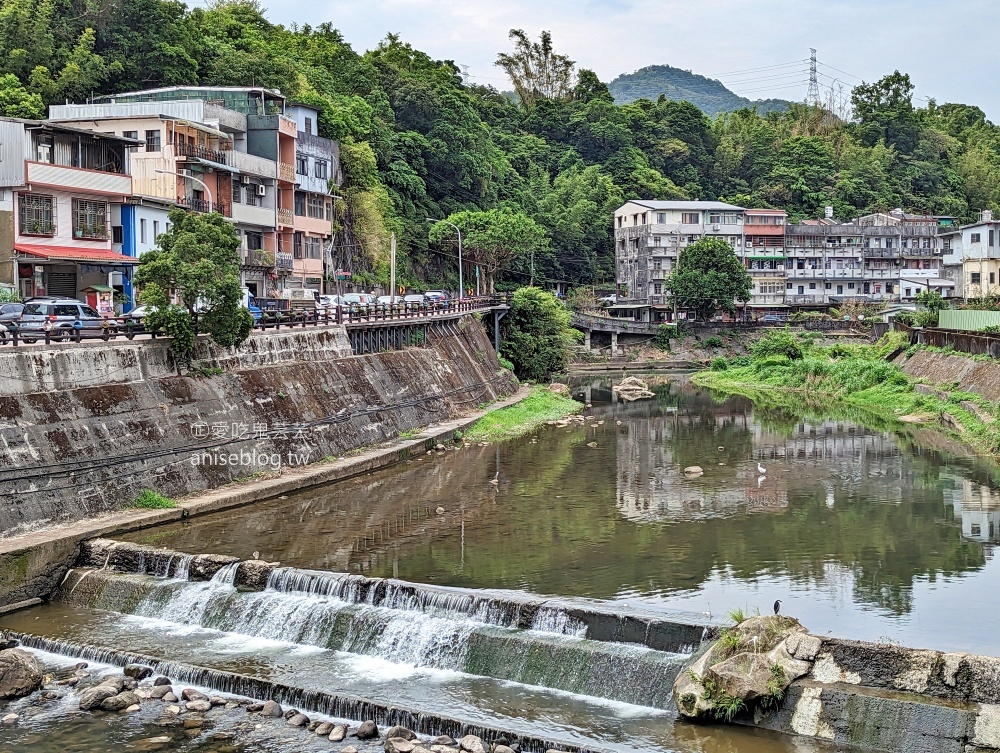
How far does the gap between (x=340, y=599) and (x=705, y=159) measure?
121 metres

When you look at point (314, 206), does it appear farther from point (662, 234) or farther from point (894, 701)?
point (894, 701)

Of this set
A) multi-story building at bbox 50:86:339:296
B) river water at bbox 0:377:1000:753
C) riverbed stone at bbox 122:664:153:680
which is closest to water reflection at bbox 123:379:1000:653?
river water at bbox 0:377:1000:753

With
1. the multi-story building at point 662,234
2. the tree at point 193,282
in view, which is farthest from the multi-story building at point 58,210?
the multi-story building at point 662,234

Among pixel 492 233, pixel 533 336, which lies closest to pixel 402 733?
pixel 533 336

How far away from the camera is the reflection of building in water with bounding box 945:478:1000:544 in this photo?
104 feet

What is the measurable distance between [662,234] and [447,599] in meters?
88.7

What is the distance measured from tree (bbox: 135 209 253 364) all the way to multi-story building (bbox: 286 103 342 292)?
98.1 ft

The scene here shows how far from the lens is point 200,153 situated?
2307 inches

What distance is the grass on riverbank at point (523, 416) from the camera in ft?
175

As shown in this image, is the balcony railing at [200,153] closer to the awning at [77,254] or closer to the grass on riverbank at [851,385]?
the awning at [77,254]

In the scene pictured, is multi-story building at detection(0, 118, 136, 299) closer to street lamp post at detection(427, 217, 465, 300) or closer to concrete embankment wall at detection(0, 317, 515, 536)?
concrete embankment wall at detection(0, 317, 515, 536)

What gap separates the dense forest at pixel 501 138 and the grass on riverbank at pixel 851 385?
22.7m

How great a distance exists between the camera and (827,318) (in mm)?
105375

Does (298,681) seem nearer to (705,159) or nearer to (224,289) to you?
(224,289)
